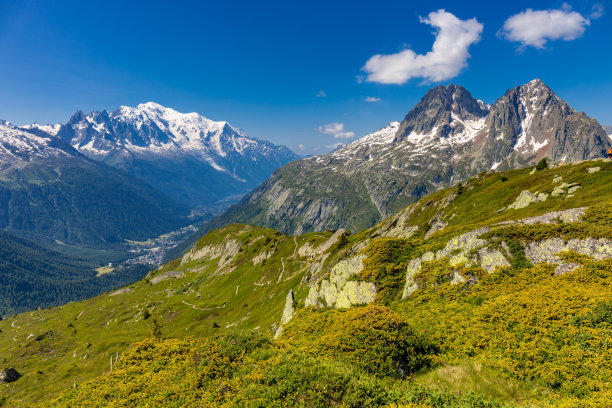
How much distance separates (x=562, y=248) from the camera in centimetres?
2897

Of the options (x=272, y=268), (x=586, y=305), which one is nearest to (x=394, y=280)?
(x=586, y=305)

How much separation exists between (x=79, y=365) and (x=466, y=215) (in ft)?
531

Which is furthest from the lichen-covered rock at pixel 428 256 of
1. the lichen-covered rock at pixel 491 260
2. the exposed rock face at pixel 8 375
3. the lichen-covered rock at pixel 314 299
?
the exposed rock face at pixel 8 375

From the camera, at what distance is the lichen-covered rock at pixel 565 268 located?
2677 cm

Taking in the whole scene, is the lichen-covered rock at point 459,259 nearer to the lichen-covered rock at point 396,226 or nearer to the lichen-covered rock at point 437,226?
the lichen-covered rock at point 437,226

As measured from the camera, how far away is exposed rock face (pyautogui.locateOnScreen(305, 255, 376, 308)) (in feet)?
132

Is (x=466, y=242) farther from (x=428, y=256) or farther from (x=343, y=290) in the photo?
(x=343, y=290)

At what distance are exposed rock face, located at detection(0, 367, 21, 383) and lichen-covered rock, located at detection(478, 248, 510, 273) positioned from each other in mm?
176300

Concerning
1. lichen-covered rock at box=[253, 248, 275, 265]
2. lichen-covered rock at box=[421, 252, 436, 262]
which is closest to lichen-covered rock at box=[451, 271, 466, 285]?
lichen-covered rock at box=[421, 252, 436, 262]

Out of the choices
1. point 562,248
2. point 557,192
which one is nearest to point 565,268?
point 562,248

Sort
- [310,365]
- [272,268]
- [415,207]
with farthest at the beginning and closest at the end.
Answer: [272,268] → [415,207] → [310,365]

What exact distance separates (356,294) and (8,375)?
161 meters

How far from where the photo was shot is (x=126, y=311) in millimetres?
180125

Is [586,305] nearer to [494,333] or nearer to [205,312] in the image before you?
[494,333]
